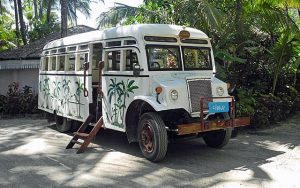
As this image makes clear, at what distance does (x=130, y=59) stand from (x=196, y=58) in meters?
1.39

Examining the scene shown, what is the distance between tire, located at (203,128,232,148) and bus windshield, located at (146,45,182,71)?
166cm

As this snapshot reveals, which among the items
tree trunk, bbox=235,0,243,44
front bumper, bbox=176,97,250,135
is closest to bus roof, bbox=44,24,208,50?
front bumper, bbox=176,97,250,135

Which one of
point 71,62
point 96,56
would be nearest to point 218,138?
point 96,56

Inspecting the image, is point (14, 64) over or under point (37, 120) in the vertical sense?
over

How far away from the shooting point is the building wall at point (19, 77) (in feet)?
57.9

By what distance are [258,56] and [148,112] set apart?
656 centimetres

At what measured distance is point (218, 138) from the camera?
845cm

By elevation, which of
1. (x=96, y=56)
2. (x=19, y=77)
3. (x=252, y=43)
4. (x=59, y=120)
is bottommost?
(x=59, y=120)

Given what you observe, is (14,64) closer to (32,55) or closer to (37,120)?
(32,55)

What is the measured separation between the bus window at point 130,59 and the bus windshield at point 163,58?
1.06 feet

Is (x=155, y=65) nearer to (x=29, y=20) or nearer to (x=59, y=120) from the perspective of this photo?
(x=59, y=120)

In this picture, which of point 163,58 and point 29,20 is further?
point 29,20

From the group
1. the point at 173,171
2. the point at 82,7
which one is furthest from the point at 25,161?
the point at 82,7

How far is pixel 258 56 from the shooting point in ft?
42.0
